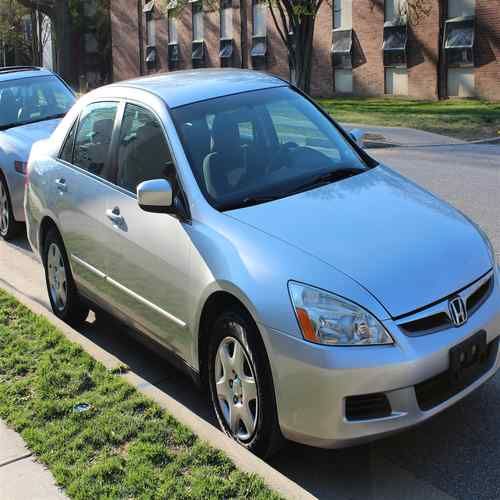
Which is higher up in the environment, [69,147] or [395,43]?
[395,43]

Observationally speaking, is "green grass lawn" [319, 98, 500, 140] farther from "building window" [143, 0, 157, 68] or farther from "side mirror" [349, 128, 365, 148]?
"building window" [143, 0, 157, 68]

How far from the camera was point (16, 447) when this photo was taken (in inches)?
168

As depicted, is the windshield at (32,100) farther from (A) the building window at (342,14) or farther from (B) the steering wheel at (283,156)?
(A) the building window at (342,14)

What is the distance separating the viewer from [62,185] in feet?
19.7

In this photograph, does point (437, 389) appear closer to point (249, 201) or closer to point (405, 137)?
point (249, 201)

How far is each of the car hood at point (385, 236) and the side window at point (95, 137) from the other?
150 centimetres

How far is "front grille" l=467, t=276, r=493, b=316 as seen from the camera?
3.97m

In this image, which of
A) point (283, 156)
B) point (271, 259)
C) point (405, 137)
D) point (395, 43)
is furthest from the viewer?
point (395, 43)

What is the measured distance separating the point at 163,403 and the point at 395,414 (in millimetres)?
1363

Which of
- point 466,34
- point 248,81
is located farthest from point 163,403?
point 466,34

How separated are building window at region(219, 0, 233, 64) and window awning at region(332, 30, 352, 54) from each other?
23.9 feet

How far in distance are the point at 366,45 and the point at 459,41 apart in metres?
4.80

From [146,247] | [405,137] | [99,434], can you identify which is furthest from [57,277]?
[405,137]

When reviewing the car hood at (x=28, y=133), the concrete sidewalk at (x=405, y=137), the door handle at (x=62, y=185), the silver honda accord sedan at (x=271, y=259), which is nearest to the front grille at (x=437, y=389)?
the silver honda accord sedan at (x=271, y=259)
